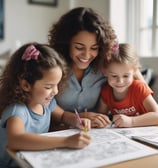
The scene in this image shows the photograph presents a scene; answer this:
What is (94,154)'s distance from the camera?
2.45 ft

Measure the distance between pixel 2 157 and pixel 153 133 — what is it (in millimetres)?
585

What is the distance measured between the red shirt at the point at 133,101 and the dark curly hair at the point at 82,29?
0.21 metres

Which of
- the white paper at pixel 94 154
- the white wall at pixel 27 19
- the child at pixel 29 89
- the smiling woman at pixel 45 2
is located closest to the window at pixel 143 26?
the white wall at pixel 27 19

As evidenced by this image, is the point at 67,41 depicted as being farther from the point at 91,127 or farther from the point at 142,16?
the point at 142,16

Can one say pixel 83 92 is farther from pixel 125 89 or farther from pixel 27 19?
pixel 27 19

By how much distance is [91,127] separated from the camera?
1077 mm

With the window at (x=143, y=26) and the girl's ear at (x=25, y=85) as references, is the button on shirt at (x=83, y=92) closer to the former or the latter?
the girl's ear at (x=25, y=85)

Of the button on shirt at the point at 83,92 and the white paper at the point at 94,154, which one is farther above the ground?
the button on shirt at the point at 83,92

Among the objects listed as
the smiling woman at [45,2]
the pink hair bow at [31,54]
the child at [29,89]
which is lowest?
the child at [29,89]

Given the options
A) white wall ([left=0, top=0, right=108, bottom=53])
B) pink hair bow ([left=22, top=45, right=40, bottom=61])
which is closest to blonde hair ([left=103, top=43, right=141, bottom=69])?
pink hair bow ([left=22, top=45, right=40, bottom=61])

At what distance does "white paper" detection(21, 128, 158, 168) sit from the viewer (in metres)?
0.69

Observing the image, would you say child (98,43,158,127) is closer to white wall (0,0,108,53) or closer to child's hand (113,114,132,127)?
child's hand (113,114,132,127)

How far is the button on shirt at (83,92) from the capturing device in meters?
1.34

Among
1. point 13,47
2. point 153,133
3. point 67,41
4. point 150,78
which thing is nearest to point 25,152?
point 153,133
